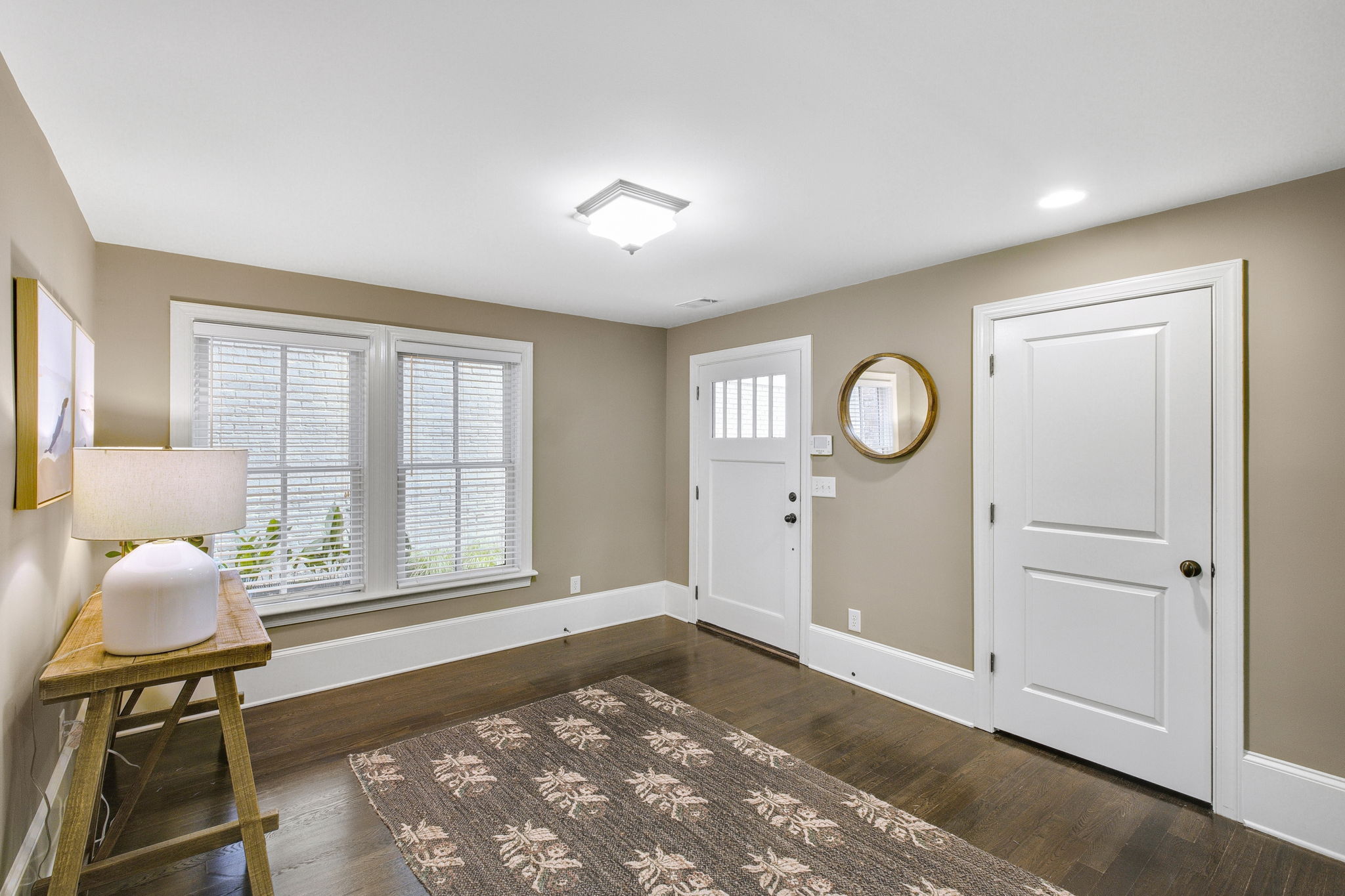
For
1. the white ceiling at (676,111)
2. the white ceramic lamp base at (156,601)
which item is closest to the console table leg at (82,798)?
the white ceramic lamp base at (156,601)

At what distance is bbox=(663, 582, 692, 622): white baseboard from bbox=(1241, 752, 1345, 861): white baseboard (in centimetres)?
322

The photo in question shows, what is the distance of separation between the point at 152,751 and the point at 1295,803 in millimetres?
3916

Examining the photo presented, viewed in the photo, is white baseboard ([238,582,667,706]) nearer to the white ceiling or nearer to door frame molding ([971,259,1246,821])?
the white ceiling

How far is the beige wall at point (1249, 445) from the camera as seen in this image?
2.10 metres

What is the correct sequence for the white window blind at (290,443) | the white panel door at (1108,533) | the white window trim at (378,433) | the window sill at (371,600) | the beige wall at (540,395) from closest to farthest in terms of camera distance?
1. the white panel door at (1108,533)
2. the beige wall at (540,395)
3. the white window trim at (378,433)
4. the white window blind at (290,443)
5. the window sill at (371,600)

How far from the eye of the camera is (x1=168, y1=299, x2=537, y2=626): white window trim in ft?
10.0

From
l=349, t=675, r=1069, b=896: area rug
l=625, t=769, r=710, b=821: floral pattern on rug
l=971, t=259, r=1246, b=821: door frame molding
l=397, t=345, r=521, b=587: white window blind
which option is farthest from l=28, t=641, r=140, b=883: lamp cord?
l=971, t=259, r=1246, b=821: door frame molding

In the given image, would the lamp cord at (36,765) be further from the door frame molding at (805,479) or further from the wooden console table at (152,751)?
the door frame molding at (805,479)

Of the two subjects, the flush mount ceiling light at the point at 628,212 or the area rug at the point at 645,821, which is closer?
the area rug at the point at 645,821

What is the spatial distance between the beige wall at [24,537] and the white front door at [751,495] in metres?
3.45

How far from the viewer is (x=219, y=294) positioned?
3152 millimetres

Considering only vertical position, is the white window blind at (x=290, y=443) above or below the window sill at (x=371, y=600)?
above

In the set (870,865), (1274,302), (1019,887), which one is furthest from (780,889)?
(1274,302)

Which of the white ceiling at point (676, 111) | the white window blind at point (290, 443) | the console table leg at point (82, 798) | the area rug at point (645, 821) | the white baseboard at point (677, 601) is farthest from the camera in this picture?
the white baseboard at point (677, 601)
